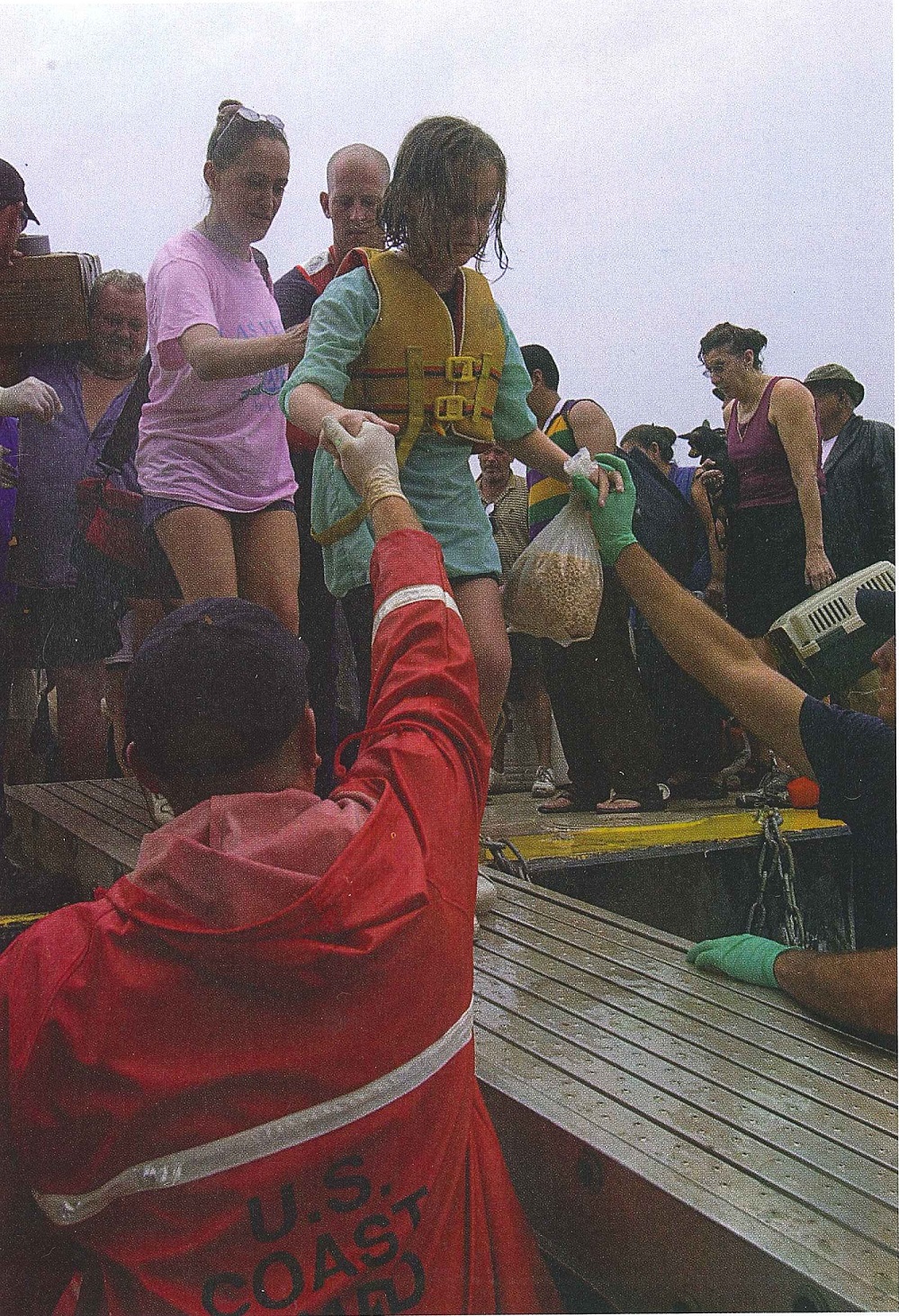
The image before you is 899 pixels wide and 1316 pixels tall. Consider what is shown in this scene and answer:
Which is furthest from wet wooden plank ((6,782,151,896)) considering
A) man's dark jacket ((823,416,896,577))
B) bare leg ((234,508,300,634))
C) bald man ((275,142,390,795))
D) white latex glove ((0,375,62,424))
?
man's dark jacket ((823,416,896,577))

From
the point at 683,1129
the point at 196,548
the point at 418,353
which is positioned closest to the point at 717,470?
the point at 418,353

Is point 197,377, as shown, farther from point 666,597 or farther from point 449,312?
point 666,597

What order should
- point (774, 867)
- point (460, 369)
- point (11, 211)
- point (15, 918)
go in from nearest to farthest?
point (11, 211), point (460, 369), point (15, 918), point (774, 867)

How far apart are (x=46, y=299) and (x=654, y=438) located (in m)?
1.24

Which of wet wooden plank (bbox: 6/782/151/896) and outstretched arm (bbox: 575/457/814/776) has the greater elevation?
outstretched arm (bbox: 575/457/814/776)

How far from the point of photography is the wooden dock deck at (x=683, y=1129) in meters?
1.19

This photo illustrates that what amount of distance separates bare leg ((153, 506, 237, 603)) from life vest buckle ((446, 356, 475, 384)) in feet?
1.53

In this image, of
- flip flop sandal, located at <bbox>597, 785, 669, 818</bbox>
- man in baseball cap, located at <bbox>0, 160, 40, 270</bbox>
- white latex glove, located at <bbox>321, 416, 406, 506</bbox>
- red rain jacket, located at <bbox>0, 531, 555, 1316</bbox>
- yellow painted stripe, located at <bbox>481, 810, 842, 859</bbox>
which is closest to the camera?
red rain jacket, located at <bbox>0, 531, 555, 1316</bbox>

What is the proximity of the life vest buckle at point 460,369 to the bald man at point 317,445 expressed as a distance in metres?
0.26

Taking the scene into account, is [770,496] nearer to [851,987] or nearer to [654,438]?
[654,438]

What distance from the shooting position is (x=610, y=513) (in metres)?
2.10

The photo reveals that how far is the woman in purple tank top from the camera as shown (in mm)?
2205

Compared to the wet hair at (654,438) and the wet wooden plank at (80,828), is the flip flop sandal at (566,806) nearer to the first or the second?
the wet wooden plank at (80,828)

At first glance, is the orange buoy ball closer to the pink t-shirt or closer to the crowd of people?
the crowd of people
